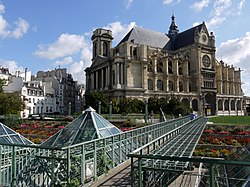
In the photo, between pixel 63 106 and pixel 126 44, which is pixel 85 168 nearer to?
pixel 126 44

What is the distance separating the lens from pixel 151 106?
53.4 m

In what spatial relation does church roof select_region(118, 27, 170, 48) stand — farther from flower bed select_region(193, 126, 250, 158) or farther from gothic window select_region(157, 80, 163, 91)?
flower bed select_region(193, 126, 250, 158)

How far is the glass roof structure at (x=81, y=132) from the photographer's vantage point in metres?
9.35

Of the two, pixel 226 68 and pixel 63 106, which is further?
pixel 226 68

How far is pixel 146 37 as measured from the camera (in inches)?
2879

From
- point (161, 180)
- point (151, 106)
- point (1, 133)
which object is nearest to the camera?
point (161, 180)

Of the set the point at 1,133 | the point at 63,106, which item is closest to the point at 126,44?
the point at 63,106

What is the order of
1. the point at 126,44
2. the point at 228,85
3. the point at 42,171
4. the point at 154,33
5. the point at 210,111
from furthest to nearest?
the point at 228,85 < the point at 154,33 < the point at 210,111 < the point at 126,44 < the point at 42,171

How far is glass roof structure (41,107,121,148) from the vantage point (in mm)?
9352

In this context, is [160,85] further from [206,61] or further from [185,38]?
[185,38]

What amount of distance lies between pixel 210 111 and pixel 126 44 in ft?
110

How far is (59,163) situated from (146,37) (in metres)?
70.3

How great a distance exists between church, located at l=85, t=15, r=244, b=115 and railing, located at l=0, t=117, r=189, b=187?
166ft

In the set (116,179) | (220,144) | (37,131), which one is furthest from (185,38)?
(116,179)
